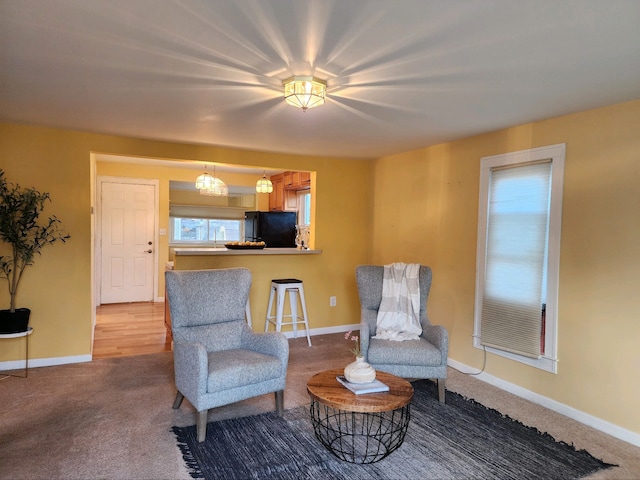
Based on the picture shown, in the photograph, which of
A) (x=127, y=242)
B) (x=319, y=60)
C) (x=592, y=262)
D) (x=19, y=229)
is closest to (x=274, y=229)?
(x=19, y=229)

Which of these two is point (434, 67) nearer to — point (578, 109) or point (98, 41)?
point (578, 109)

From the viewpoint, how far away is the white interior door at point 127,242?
6.35m

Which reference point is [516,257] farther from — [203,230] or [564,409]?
[203,230]

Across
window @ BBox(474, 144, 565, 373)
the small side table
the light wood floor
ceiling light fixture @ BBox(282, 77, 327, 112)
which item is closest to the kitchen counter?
the light wood floor

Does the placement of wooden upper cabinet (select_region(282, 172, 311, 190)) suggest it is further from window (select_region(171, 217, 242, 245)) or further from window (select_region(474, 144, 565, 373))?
window (select_region(474, 144, 565, 373))

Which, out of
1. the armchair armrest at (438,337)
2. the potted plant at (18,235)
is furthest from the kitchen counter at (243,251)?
the armchair armrest at (438,337)

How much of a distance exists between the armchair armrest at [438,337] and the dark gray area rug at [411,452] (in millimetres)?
453

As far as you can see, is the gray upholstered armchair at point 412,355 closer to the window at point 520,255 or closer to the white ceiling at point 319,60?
the window at point 520,255

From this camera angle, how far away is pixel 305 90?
2295 millimetres

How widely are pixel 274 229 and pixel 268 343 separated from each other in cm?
242

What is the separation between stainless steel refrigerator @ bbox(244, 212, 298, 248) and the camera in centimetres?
501

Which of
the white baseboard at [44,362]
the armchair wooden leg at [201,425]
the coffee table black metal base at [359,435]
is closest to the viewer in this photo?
the coffee table black metal base at [359,435]

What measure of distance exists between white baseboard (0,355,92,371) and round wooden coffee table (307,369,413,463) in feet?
8.24

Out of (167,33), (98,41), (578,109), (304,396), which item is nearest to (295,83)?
(167,33)
